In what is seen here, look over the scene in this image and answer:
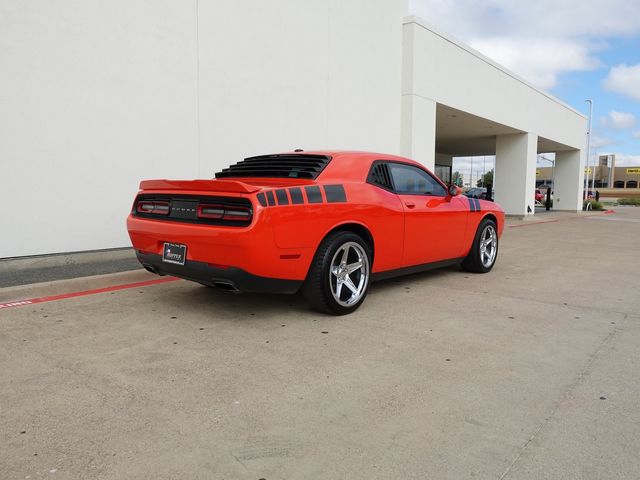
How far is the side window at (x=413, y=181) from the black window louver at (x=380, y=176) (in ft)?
0.28

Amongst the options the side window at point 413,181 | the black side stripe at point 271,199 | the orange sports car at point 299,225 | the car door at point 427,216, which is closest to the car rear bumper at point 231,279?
the orange sports car at point 299,225

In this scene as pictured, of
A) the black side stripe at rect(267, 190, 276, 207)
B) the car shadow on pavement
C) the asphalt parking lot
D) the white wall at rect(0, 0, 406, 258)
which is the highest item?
the white wall at rect(0, 0, 406, 258)

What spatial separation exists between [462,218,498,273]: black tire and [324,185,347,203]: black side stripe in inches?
111

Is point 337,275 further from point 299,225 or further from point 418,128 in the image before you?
point 418,128

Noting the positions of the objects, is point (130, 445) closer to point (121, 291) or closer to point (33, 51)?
point (121, 291)

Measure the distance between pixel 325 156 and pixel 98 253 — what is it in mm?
3926

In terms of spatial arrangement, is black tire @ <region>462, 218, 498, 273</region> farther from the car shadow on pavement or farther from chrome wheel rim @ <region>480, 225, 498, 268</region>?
the car shadow on pavement

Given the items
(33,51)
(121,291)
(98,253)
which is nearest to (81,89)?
(33,51)

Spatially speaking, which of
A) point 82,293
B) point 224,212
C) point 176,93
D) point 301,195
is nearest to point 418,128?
point 176,93

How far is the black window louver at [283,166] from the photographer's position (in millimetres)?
4711

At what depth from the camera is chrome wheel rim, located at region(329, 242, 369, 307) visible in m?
4.57

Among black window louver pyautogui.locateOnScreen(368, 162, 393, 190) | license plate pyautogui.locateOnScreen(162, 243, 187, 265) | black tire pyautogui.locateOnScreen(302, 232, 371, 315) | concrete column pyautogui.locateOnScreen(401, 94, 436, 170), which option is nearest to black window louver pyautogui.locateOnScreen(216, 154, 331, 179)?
black window louver pyautogui.locateOnScreen(368, 162, 393, 190)

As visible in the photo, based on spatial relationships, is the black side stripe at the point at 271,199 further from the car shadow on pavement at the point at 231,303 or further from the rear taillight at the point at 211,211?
the car shadow on pavement at the point at 231,303

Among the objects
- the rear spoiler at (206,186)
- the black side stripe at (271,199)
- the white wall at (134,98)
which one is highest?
the white wall at (134,98)
